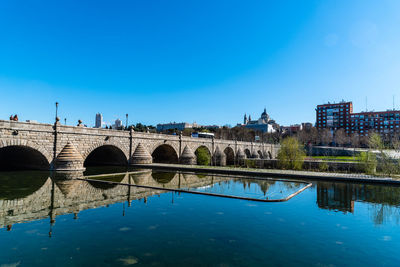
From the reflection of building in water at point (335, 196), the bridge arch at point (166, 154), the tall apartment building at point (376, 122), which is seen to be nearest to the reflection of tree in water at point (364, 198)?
the reflection of building in water at point (335, 196)

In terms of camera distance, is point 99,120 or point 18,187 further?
point 99,120

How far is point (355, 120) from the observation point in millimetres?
121688

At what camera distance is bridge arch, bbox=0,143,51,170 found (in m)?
23.5

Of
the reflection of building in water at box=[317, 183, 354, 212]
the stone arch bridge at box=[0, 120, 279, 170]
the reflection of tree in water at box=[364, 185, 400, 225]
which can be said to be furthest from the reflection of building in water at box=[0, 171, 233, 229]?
the reflection of tree in water at box=[364, 185, 400, 225]

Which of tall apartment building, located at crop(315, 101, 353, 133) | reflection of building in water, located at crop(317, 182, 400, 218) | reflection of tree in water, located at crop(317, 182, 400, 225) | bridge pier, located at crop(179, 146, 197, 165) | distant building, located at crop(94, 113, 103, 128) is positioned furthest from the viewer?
tall apartment building, located at crop(315, 101, 353, 133)

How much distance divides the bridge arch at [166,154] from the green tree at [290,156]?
16.3 m

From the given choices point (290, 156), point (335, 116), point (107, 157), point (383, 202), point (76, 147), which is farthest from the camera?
point (335, 116)

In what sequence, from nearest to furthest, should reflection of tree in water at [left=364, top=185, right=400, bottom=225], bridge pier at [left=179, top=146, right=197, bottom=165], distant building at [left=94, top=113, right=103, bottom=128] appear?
reflection of tree in water at [left=364, top=185, right=400, bottom=225], bridge pier at [left=179, top=146, right=197, bottom=165], distant building at [left=94, top=113, right=103, bottom=128]

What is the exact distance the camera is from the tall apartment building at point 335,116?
124 meters

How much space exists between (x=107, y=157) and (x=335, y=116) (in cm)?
12247

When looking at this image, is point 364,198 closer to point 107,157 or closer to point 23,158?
point 107,157

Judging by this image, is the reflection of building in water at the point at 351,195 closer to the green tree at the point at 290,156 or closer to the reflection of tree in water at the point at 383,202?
the reflection of tree in water at the point at 383,202

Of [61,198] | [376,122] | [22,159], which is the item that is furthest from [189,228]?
[376,122]

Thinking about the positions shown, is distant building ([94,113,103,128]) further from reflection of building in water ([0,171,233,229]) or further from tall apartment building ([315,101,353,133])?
tall apartment building ([315,101,353,133])
